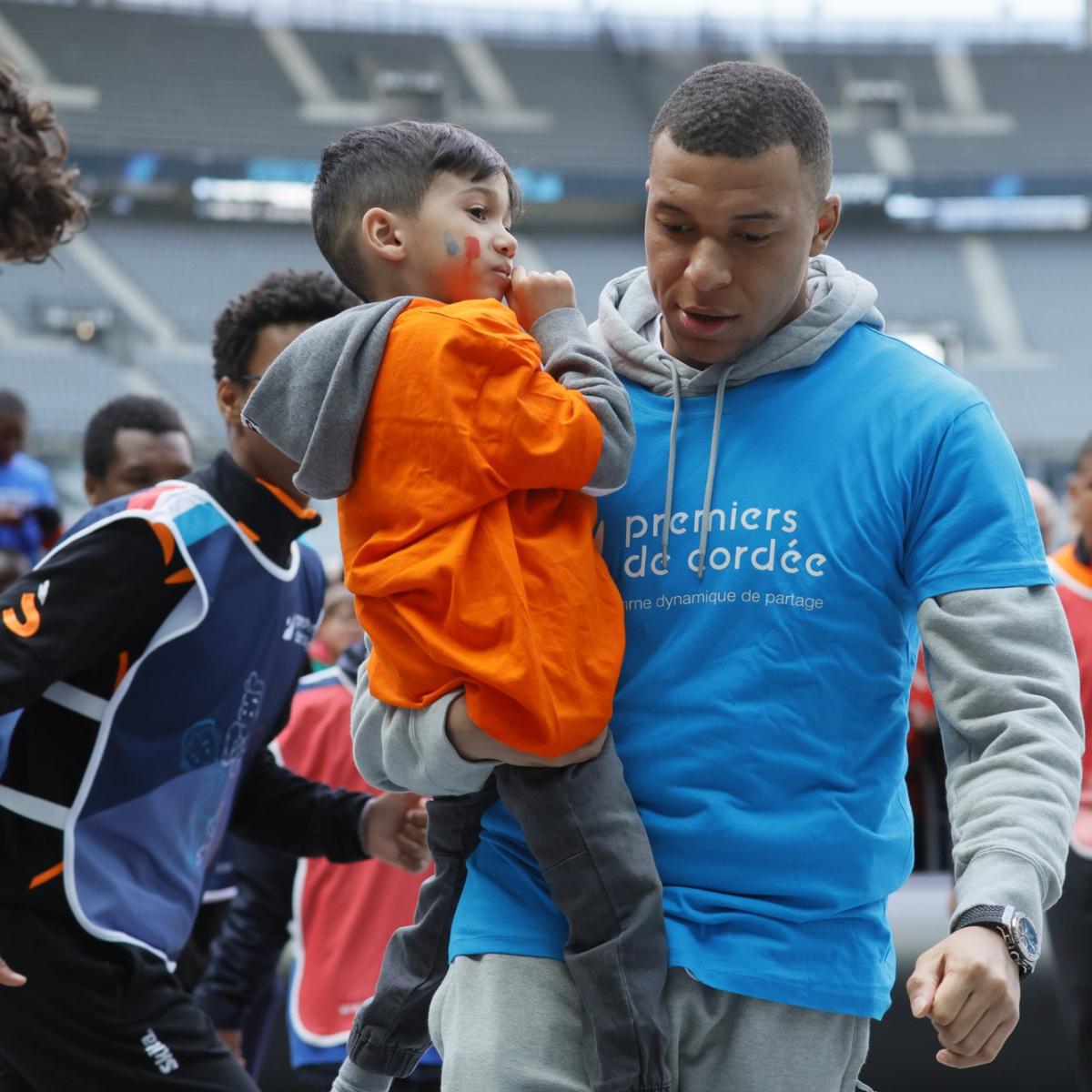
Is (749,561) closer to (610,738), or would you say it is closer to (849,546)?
(849,546)

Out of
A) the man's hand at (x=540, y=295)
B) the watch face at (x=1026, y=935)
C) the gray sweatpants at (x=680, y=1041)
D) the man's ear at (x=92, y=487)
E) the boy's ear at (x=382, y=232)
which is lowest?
the gray sweatpants at (x=680, y=1041)

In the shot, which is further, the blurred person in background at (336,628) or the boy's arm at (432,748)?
the blurred person in background at (336,628)

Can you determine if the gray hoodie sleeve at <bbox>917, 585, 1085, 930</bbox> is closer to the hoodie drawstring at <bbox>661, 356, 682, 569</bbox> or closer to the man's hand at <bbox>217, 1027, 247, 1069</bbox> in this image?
the hoodie drawstring at <bbox>661, 356, 682, 569</bbox>

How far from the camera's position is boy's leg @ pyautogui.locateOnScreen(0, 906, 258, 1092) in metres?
2.69

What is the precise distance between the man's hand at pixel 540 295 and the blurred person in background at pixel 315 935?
2.18 m

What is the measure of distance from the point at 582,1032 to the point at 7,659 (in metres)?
1.25

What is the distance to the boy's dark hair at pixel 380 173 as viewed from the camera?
210 centimetres

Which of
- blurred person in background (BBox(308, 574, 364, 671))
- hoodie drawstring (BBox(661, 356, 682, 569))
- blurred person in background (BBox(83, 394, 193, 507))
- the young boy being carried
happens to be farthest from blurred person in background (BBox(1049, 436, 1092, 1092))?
blurred person in background (BBox(308, 574, 364, 671))

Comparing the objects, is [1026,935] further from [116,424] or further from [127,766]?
[116,424]

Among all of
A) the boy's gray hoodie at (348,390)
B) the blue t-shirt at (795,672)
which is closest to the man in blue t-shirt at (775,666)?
the blue t-shirt at (795,672)

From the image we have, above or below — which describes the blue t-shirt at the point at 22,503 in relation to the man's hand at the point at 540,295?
above

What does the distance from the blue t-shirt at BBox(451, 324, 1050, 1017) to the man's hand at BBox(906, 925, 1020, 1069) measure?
229 mm

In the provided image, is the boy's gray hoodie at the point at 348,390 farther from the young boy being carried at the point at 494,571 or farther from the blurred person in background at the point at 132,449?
the blurred person in background at the point at 132,449

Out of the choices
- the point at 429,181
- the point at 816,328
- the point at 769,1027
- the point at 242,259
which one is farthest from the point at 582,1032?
the point at 242,259
